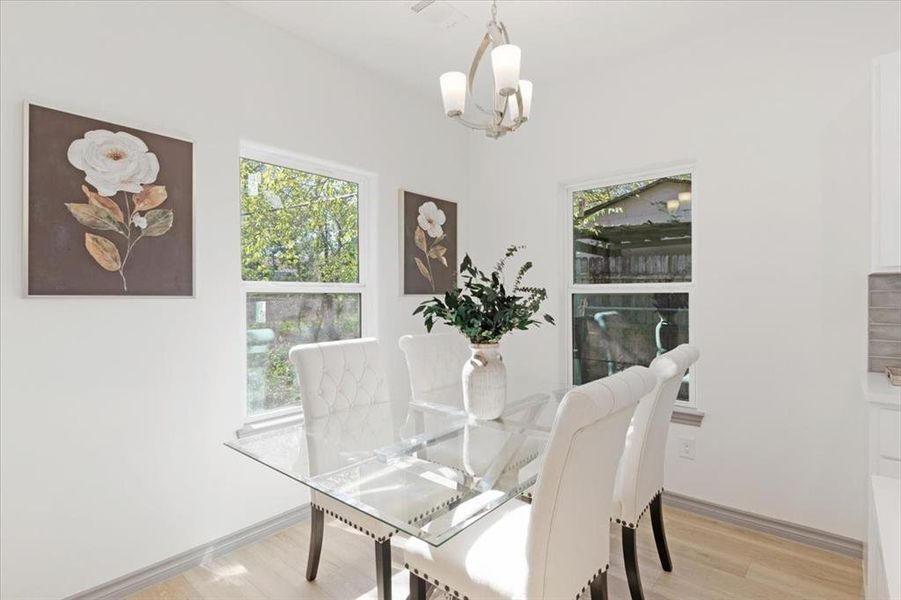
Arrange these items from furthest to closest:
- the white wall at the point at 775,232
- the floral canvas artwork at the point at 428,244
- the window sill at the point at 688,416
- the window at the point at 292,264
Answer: the floral canvas artwork at the point at 428,244, the window sill at the point at 688,416, the window at the point at 292,264, the white wall at the point at 775,232

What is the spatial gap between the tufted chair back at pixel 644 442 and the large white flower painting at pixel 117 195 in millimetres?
2186

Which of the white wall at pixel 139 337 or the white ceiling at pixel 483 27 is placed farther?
the white ceiling at pixel 483 27

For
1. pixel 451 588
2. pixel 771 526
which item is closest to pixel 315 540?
pixel 451 588

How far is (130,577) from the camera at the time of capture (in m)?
2.04

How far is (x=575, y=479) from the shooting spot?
1.24m

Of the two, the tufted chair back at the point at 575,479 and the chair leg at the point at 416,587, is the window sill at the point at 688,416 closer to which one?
the tufted chair back at the point at 575,479

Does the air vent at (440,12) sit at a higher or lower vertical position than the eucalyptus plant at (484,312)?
higher

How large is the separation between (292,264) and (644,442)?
2034 mm

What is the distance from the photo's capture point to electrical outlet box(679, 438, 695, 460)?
9.10ft

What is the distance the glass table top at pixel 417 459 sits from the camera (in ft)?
4.25

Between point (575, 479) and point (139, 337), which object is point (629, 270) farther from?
point (139, 337)

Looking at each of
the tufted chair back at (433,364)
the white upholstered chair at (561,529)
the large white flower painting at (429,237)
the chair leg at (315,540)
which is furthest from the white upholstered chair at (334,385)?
the large white flower painting at (429,237)

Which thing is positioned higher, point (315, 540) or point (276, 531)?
point (315, 540)

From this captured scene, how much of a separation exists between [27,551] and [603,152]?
3.48 m
